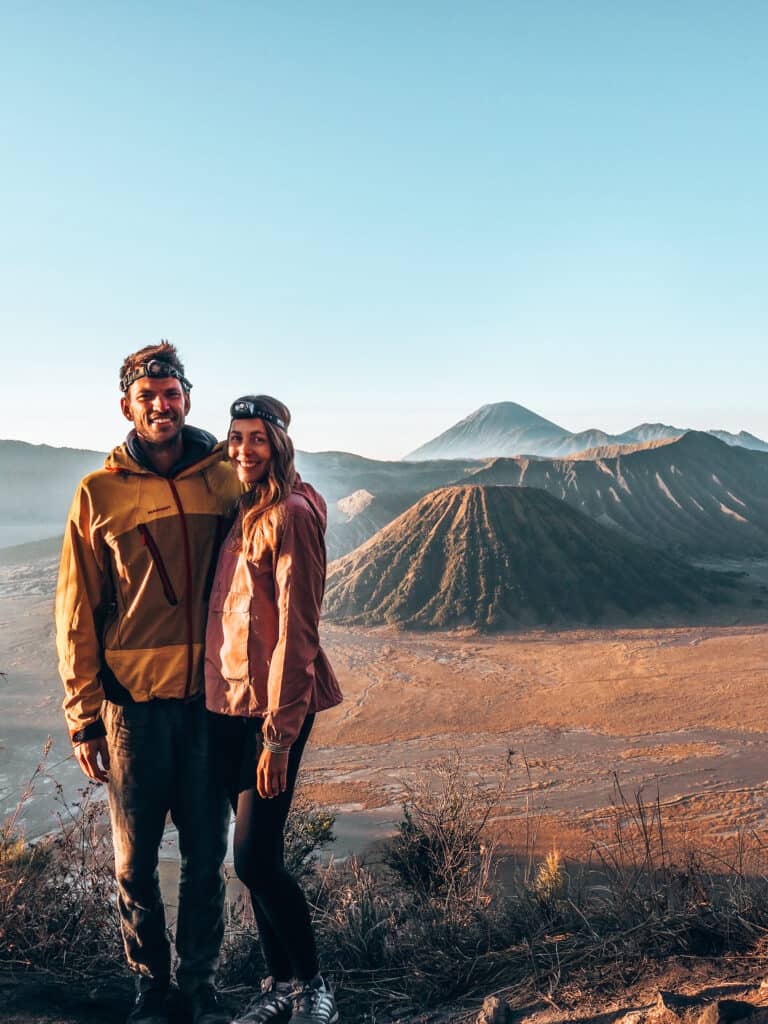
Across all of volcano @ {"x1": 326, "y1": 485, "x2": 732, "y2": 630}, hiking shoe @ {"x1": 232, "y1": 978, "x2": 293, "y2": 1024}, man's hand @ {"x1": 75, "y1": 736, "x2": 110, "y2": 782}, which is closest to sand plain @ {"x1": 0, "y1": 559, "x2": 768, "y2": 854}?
volcano @ {"x1": 326, "y1": 485, "x2": 732, "y2": 630}

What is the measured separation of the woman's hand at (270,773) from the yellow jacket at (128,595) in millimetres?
340

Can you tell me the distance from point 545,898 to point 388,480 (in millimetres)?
51590

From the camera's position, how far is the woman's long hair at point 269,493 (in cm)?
198

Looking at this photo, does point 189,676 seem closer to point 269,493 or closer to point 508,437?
point 269,493

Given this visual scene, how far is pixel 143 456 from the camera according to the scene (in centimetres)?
218

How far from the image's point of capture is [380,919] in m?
2.83

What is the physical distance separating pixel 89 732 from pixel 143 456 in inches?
32.9

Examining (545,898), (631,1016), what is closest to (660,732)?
(545,898)

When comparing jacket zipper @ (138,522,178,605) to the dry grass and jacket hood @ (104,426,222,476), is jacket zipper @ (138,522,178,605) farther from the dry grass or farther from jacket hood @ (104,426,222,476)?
the dry grass

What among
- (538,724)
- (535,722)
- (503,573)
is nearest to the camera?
(538,724)

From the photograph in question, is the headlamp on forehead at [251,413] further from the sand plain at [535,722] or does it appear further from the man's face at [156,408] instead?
the sand plain at [535,722]

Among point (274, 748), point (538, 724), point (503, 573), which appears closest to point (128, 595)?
point (274, 748)

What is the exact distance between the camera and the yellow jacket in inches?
82.0

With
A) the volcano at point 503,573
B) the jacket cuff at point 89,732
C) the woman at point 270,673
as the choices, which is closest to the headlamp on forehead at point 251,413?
the woman at point 270,673
